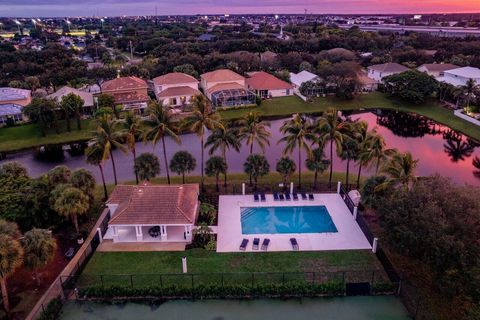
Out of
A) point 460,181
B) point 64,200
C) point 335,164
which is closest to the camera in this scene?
point 64,200

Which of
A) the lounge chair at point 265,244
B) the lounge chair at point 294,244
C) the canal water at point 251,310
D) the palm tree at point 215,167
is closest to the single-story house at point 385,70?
the palm tree at point 215,167

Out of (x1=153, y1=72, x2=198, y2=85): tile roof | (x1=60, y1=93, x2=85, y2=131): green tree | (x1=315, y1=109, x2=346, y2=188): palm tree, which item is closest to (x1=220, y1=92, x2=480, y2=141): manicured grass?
(x1=153, y1=72, x2=198, y2=85): tile roof

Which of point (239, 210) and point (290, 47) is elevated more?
point (290, 47)

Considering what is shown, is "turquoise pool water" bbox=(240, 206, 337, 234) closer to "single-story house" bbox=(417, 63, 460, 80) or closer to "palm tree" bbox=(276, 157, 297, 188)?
"palm tree" bbox=(276, 157, 297, 188)

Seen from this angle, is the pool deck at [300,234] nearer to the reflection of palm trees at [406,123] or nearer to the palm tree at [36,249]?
the palm tree at [36,249]

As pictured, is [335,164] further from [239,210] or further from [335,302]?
[335,302]

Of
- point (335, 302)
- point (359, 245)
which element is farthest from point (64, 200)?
point (359, 245)

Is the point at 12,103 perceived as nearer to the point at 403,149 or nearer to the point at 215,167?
the point at 215,167
